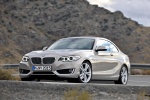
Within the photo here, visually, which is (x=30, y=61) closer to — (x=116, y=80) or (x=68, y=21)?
(x=116, y=80)

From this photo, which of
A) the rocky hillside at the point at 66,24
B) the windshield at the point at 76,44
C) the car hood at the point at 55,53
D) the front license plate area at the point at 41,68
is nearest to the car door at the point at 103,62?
the windshield at the point at 76,44

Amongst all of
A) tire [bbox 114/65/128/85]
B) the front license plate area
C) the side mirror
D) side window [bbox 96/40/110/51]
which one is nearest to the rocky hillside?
tire [bbox 114/65/128/85]

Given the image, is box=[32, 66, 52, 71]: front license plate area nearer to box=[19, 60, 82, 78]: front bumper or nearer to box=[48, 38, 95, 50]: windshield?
box=[19, 60, 82, 78]: front bumper

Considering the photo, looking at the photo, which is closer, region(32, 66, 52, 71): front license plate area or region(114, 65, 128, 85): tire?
region(32, 66, 52, 71): front license plate area

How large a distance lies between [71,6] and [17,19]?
48.4 feet

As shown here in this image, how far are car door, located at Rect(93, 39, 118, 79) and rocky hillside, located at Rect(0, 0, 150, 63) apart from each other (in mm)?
51284

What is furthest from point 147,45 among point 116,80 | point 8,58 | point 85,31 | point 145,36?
point 116,80

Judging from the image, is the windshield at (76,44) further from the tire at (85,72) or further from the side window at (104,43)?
the tire at (85,72)

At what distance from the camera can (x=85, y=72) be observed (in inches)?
490

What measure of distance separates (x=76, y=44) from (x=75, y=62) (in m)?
1.28

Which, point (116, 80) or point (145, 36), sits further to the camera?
point (145, 36)

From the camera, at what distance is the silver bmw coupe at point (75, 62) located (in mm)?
12070

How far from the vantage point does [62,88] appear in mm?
9992

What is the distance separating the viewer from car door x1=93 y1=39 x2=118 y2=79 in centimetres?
1296
